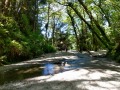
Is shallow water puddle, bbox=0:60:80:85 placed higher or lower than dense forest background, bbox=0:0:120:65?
lower

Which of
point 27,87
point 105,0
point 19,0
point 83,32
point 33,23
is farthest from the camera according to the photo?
point 83,32

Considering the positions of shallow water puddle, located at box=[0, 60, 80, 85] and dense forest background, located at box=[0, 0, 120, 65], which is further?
dense forest background, located at box=[0, 0, 120, 65]

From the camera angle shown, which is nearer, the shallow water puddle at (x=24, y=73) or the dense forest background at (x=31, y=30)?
the shallow water puddle at (x=24, y=73)

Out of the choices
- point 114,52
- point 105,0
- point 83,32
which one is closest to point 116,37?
point 114,52

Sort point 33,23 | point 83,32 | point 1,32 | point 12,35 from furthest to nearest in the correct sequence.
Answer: point 83,32
point 33,23
point 12,35
point 1,32

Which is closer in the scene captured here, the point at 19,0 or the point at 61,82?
the point at 61,82

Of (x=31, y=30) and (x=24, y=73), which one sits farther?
(x=31, y=30)

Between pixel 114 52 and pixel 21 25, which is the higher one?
pixel 21 25

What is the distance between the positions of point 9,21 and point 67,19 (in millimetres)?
28209

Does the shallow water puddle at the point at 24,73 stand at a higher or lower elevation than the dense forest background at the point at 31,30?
lower

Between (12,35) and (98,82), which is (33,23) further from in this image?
(98,82)

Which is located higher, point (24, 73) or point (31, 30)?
point (31, 30)

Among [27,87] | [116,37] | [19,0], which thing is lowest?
[27,87]

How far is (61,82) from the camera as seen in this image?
345 inches
